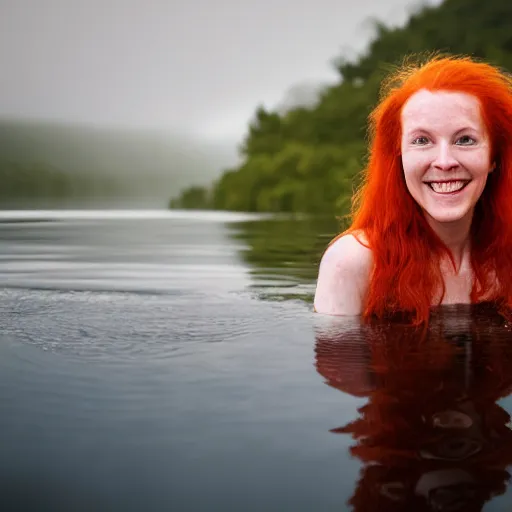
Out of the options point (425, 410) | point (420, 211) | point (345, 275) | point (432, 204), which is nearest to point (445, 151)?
point (432, 204)

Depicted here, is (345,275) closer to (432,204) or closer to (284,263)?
(432,204)

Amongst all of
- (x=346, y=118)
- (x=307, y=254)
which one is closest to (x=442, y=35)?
(x=346, y=118)

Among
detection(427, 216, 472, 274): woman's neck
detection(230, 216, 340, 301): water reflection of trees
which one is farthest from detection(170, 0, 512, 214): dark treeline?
detection(427, 216, 472, 274): woman's neck

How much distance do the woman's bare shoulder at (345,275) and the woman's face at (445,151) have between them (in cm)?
30

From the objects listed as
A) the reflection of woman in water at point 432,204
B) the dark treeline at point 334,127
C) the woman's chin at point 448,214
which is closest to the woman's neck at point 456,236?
the reflection of woman in water at point 432,204

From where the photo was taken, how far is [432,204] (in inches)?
108

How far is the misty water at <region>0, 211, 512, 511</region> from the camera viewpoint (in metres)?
1.21

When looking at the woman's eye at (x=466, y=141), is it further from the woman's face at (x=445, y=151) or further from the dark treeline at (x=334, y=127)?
the dark treeline at (x=334, y=127)

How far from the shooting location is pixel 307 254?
270 inches

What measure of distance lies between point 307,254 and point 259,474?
5612 mm

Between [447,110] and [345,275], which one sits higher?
[447,110]

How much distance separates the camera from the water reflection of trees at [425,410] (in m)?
1.20

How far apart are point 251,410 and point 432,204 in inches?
54.9

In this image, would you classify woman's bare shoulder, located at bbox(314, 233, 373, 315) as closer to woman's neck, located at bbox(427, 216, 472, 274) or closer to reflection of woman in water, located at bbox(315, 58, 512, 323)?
reflection of woman in water, located at bbox(315, 58, 512, 323)
